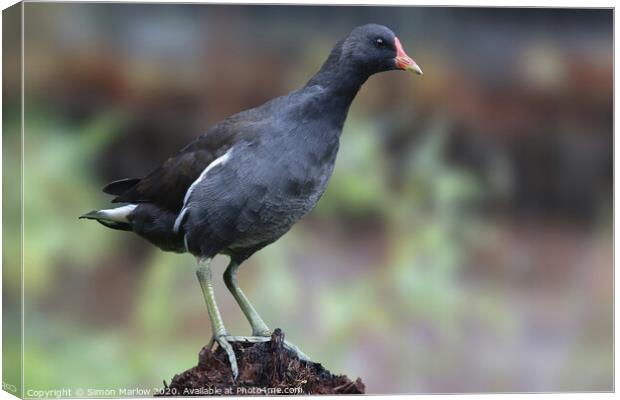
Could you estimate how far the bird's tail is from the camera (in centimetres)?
873

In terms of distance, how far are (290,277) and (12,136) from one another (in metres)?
2.42

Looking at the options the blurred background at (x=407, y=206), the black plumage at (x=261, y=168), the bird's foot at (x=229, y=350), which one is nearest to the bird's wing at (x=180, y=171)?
the black plumage at (x=261, y=168)

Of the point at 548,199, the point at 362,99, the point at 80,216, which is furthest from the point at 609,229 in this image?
the point at 80,216

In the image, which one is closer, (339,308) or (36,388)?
(36,388)

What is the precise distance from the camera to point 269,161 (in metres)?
8.22

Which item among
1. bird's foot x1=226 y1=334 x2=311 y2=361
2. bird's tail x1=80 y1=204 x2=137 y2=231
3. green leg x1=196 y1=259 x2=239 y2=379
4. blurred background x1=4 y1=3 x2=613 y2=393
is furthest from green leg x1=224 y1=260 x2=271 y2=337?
bird's tail x1=80 y1=204 x2=137 y2=231

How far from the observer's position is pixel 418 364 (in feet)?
31.3

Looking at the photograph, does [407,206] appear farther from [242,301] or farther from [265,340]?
[265,340]

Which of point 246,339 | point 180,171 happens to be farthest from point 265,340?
point 180,171

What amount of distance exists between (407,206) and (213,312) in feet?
6.22

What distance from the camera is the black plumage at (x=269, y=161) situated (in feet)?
27.0

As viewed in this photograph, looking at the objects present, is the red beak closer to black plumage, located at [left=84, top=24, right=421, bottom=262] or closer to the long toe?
black plumage, located at [left=84, top=24, right=421, bottom=262]

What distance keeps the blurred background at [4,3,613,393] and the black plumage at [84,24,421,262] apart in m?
0.72

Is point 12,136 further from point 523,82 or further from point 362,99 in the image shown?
point 523,82
